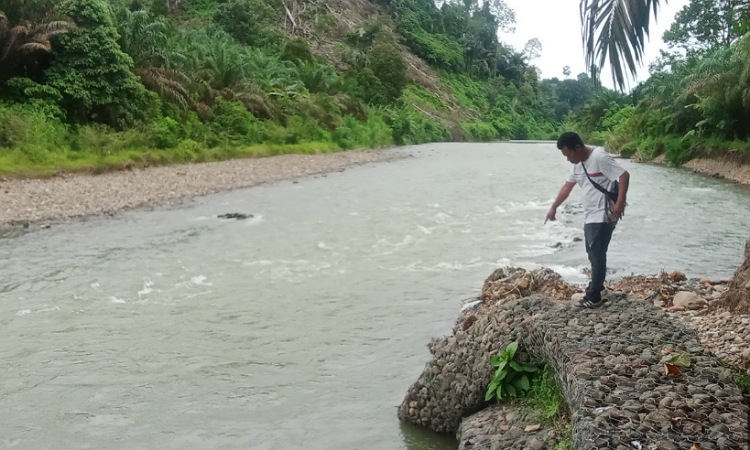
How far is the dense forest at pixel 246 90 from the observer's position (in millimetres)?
21953

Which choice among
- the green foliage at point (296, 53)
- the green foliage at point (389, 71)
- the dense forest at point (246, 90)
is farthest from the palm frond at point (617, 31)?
the green foliage at point (389, 71)

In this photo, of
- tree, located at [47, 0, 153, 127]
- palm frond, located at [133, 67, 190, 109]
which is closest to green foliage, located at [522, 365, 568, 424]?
tree, located at [47, 0, 153, 127]

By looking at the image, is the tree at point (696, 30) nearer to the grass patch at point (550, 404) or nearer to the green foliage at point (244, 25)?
the green foliage at point (244, 25)

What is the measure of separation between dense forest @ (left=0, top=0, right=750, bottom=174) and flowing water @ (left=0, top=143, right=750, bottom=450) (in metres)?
3.55

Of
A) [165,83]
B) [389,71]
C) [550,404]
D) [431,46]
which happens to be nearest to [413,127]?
[389,71]

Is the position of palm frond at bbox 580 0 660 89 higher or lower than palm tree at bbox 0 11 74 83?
lower

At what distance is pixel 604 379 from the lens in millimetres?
4367

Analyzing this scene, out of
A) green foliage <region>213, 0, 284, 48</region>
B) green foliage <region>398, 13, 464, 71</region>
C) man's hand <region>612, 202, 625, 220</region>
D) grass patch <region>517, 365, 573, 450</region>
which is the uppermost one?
green foliage <region>398, 13, 464, 71</region>

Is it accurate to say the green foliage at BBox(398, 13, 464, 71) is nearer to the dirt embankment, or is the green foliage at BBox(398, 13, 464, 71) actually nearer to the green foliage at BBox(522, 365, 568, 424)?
the dirt embankment

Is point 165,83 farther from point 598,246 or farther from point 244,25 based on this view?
point 598,246

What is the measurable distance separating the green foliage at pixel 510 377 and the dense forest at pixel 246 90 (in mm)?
2157

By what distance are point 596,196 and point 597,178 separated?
0.16 metres

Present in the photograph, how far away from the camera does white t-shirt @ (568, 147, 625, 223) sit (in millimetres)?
6160

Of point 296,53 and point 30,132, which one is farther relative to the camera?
point 296,53
